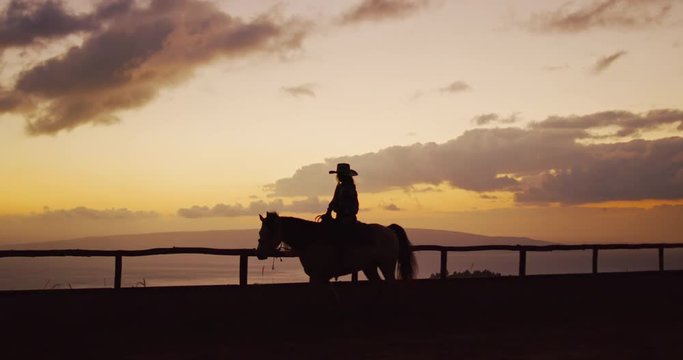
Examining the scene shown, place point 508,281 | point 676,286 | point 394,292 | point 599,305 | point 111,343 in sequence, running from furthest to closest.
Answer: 1. point 676,286
2. point 508,281
3. point 599,305
4. point 394,292
5. point 111,343

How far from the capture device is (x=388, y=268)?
1387 cm

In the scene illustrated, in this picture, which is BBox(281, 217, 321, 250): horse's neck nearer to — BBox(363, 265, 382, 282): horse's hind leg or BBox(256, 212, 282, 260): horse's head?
BBox(256, 212, 282, 260): horse's head

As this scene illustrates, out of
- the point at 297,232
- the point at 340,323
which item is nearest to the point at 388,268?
the point at 340,323

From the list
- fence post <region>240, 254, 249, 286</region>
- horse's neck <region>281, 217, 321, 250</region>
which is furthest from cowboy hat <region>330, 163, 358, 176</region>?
fence post <region>240, 254, 249, 286</region>

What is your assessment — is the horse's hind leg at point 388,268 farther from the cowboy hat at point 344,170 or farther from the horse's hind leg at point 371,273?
the cowboy hat at point 344,170

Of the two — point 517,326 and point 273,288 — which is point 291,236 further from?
point 517,326

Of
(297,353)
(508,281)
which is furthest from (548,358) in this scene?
(508,281)

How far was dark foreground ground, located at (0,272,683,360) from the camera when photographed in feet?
32.7

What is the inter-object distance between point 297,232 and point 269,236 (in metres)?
0.48

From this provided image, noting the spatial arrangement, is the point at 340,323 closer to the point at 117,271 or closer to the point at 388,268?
the point at 388,268

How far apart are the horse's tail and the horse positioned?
66 centimetres

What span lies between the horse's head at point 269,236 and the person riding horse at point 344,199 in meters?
0.84

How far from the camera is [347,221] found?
13.2 meters

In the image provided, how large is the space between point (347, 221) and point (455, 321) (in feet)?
8.42
